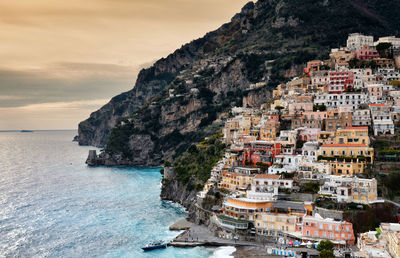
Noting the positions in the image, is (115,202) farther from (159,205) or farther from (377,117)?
(377,117)

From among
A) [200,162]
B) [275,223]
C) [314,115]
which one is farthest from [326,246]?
[200,162]

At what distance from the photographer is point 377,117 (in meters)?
81.1

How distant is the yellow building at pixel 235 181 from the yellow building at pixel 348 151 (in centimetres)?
1448

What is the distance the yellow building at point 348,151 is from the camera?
71312mm

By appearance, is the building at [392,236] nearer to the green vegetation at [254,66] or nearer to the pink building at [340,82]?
the pink building at [340,82]

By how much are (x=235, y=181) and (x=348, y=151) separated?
71.0 ft

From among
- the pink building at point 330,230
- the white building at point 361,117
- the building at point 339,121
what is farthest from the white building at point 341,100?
the pink building at point 330,230

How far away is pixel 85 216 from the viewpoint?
90125mm

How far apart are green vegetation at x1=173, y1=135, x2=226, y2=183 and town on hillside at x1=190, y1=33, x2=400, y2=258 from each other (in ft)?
16.0

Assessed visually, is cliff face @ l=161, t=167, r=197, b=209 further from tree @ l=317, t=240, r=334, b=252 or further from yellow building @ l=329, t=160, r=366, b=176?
tree @ l=317, t=240, r=334, b=252

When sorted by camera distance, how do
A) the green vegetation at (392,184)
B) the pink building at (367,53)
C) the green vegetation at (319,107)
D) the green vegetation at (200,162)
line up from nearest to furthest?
the green vegetation at (392,184) → the green vegetation at (319,107) → the green vegetation at (200,162) → the pink building at (367,53)

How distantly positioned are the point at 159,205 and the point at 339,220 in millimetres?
50772

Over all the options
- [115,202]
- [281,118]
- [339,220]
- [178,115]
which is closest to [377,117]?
[281,118]

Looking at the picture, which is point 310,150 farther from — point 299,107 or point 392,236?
point 392,236
